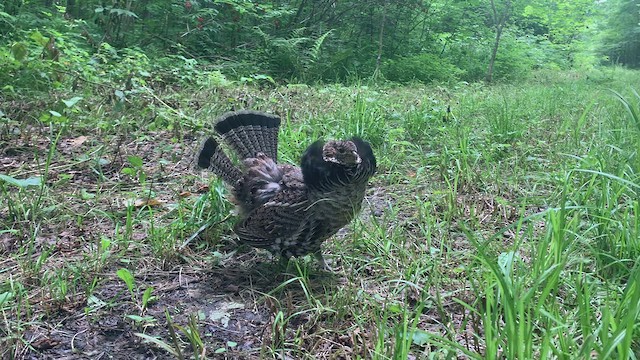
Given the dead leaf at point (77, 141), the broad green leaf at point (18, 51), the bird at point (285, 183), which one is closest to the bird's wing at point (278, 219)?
the bird at point (285, 183)

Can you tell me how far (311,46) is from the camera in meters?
9.87

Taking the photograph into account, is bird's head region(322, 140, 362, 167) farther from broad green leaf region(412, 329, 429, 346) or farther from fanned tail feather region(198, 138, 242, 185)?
broad green leaf region(412, 329, 429, 346)

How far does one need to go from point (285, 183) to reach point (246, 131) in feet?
1.94

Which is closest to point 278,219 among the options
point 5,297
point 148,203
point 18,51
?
point 148,203

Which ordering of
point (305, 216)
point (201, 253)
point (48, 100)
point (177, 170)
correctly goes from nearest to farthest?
point (305, 216)
point (201, 253)
point (177, 170)
point (48, 100)

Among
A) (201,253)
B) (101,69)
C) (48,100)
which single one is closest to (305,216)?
(201,253)

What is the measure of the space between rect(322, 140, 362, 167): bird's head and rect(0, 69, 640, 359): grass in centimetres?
63

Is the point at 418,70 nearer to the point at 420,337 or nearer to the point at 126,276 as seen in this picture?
the point at 126,276

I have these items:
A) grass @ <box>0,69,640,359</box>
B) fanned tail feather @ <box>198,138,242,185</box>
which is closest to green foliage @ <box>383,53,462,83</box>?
grass @ <box>0,69,640,359</box>

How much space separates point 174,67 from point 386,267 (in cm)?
602

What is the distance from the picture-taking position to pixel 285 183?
2.91m

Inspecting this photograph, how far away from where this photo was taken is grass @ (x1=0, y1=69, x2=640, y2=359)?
205 centimetres

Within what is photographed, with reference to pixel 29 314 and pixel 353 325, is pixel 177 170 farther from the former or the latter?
pixel 353 325

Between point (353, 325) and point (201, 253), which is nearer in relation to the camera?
point (353, 325)
